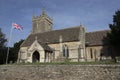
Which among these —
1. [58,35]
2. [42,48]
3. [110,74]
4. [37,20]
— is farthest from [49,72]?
[37,20]

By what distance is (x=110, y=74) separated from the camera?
1834 centimetres

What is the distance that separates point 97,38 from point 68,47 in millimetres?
7466

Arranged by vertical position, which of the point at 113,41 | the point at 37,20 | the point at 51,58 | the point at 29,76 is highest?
the point at 37,20

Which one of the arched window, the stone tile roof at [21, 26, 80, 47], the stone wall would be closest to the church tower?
the stone tile roof at [21, 26, 80, 47]

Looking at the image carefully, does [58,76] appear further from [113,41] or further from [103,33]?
[103,33]

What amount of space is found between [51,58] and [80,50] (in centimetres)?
656

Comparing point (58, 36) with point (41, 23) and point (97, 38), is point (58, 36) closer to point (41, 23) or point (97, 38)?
point (97, 38)

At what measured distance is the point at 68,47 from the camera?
3500 centimetres

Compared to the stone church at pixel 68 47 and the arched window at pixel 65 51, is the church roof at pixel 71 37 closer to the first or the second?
the stone church at pixel 68 47

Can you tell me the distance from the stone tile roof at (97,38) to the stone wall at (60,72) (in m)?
16.3

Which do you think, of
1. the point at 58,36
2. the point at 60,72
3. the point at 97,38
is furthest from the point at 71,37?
the point at 60,72

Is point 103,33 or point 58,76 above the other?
point 103,33

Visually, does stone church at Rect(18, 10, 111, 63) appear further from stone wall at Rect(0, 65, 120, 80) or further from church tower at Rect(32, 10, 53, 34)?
church tower at Rect(32, 10, 53, 34)

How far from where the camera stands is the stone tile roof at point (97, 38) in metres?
35.4
